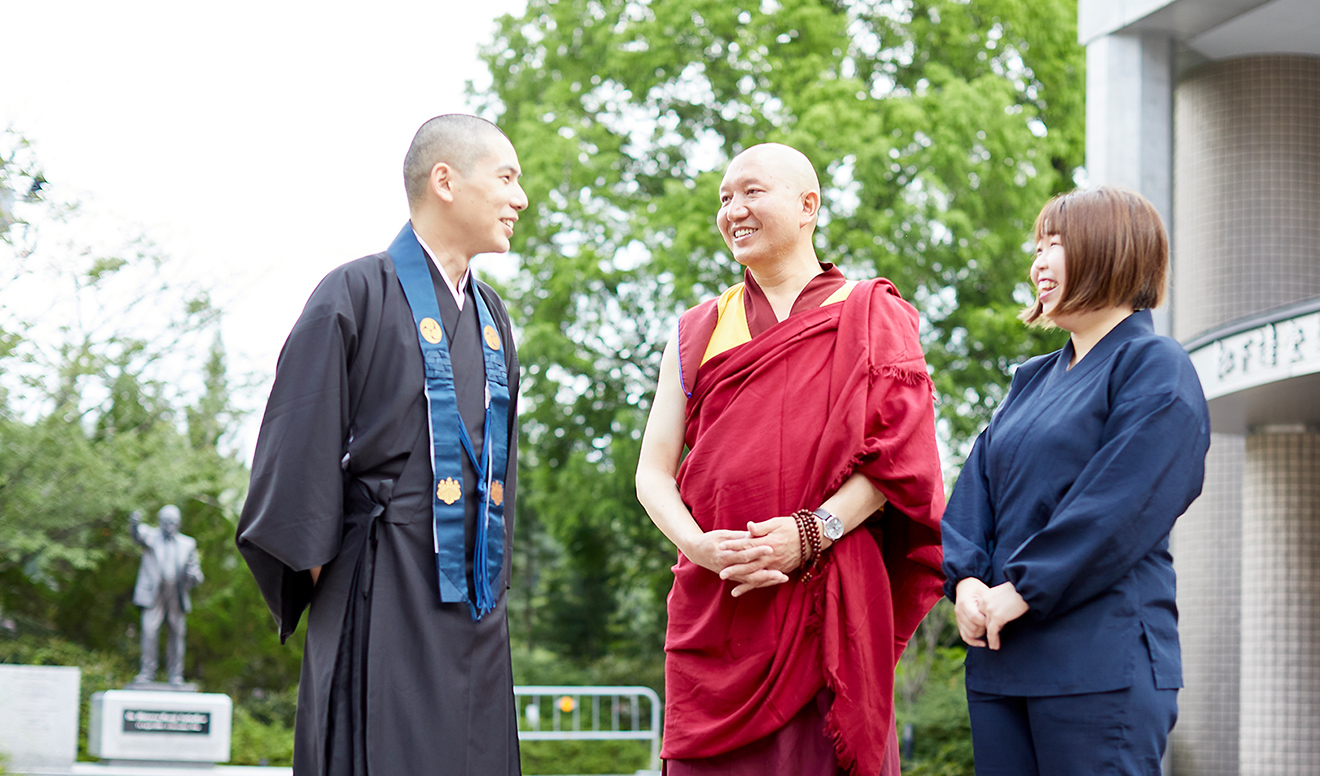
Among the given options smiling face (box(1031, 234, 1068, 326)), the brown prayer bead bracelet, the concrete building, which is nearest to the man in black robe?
the brown prayer bead bracelet

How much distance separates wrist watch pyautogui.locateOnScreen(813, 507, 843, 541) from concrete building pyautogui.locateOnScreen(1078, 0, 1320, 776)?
5.75 m

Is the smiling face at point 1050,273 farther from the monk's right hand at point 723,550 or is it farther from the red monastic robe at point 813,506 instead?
the monk's right hand at point 723,550

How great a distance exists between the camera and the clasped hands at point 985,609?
2.44 metres

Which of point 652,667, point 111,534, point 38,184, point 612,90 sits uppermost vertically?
point 612,90

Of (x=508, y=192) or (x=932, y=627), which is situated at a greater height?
(x=508, y=192)

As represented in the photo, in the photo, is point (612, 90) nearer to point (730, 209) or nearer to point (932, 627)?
point (932, 627)

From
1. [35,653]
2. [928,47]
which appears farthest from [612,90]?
[35,653]

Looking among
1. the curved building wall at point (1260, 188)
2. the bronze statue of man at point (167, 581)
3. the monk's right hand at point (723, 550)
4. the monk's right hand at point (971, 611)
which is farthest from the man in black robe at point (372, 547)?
the bronze statue of man at point (167, 581)

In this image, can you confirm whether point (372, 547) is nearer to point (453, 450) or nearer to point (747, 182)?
point (453, 450)

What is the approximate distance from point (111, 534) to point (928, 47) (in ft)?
40.4

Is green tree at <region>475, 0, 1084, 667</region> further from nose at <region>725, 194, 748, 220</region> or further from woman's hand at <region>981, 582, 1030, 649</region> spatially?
woman's hand at <region>981, 582, 1030, 649</region>

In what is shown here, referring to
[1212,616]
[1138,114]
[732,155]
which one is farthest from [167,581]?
[1138,114]

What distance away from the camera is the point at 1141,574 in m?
2.41

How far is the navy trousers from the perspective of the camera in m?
2.30
